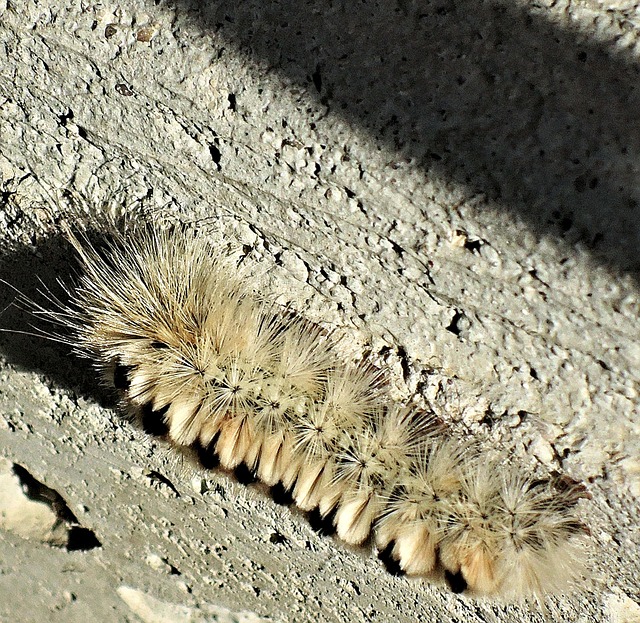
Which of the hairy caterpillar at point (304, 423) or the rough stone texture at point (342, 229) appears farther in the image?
the hairy caterpillar at point (304, 423)

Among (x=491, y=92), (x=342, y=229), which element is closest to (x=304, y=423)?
(x=342, y=229)

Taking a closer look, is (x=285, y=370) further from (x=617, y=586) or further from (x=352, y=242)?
(x=617, y=586)

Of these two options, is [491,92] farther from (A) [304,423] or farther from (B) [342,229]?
(A) [304,423]

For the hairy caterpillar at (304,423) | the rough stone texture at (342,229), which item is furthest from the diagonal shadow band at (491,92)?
the hairy caterpillar at (304,423)

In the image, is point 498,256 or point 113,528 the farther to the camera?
point 113,528

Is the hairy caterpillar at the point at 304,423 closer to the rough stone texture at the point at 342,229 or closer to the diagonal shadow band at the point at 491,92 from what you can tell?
the rough stone texture at the point at 342,229

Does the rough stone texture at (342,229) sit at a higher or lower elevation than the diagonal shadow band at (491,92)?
lower

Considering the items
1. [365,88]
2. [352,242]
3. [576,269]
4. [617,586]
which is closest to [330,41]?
[365,88]
